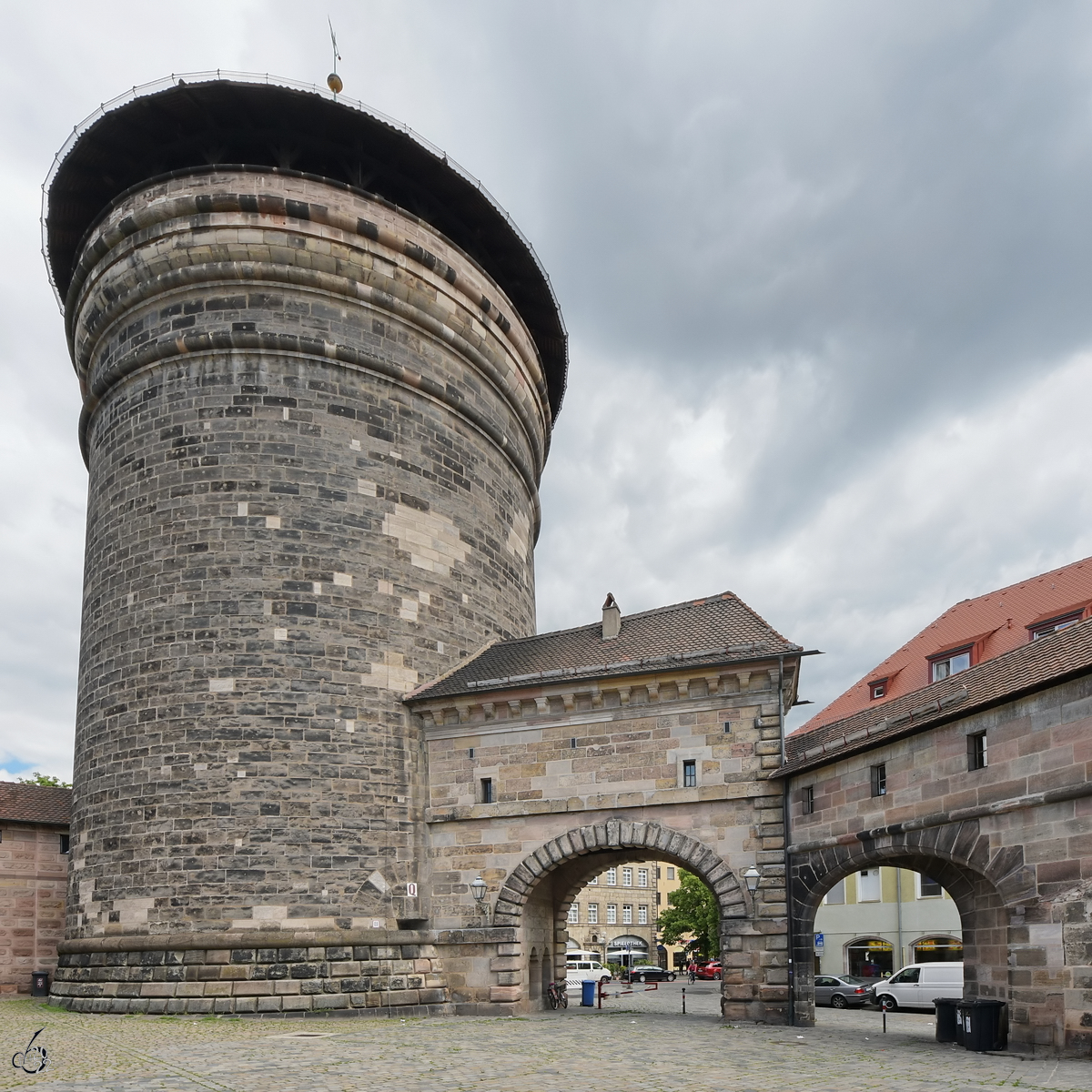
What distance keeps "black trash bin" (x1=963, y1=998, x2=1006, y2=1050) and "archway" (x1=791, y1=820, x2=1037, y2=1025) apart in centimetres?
119

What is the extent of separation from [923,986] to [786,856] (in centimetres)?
1152

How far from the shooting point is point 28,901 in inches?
942

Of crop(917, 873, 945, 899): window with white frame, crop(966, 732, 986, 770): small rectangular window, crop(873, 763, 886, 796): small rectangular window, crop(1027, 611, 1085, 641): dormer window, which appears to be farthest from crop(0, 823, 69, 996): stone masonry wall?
crop(1027, 611, 1085, 641): dormer window

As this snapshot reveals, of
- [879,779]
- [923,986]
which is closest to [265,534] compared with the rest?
[879,779]

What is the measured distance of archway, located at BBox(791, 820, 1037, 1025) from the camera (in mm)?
15227

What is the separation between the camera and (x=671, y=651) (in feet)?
Answer: 63.8

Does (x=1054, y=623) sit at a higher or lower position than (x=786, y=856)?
higher

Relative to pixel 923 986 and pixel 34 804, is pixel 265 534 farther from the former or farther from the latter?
pixel 923 986

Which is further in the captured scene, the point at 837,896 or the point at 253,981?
the point at 837,896

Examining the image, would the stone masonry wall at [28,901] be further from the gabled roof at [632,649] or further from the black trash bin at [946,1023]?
the black trash bin at [946,1023]

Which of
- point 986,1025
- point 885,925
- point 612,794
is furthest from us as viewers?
point 885,925

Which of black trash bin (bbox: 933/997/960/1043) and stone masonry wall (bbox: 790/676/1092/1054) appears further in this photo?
black trash bin (bbox: 933/997/960/1043)

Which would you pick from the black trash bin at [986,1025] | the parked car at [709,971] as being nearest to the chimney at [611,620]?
the black trash bin at [986,1025]

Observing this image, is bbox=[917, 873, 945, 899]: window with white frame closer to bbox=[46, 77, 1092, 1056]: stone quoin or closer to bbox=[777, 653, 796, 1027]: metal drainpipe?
bbox=[46, 77, 1092, 1056]: stone quoin
